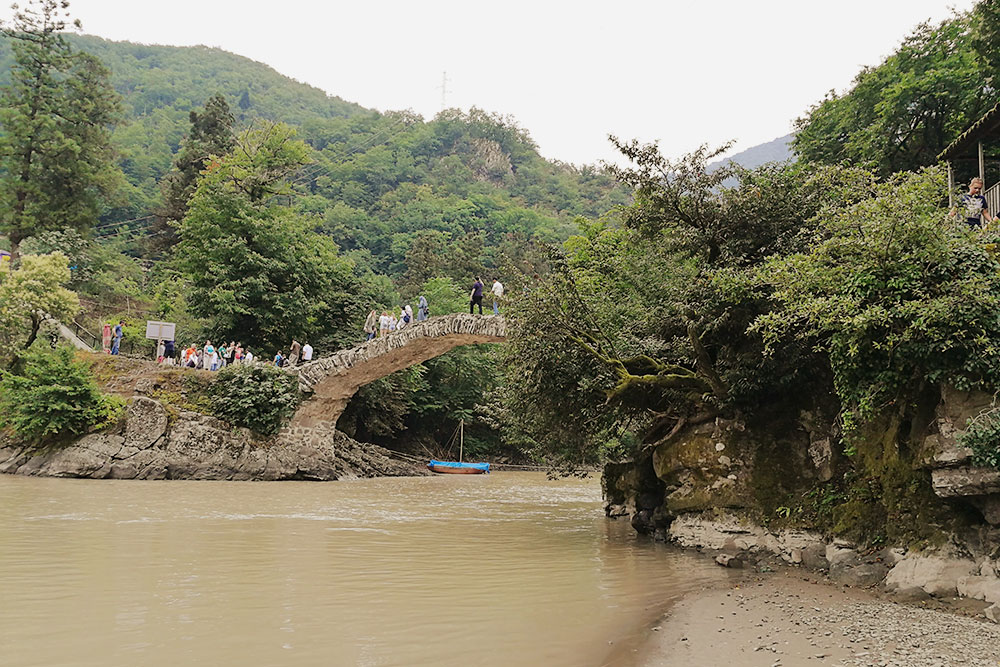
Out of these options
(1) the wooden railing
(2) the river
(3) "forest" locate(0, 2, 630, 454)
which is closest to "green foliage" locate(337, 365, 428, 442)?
(3) "forest" locate(0, 2, 630, 454)

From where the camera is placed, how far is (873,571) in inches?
258

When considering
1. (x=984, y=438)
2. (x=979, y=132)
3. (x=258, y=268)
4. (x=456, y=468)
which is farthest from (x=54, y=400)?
(x=979, y=132)

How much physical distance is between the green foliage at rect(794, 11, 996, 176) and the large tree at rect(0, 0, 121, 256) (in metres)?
31.5

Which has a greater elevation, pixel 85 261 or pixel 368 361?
pixel 85 261

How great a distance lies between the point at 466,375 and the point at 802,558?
25.7 metres

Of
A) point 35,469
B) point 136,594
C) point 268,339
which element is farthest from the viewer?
point 268,339

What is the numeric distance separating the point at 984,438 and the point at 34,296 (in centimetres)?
2194

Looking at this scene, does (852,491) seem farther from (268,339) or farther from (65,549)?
(268,339)

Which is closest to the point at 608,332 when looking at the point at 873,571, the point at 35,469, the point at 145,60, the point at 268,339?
the point at 873,571

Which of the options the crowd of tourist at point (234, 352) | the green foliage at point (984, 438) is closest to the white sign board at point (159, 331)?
the crowd of tourist at point (234, 352)

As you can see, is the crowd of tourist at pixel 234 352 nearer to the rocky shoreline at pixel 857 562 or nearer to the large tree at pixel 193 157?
the large tree at pixel 193 157

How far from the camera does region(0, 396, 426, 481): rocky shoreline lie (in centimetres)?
1814

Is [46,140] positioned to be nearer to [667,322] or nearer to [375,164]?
[667,322]

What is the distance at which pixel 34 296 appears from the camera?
1931 cm
